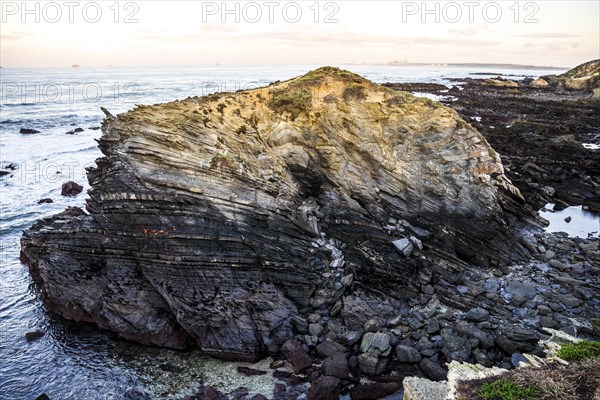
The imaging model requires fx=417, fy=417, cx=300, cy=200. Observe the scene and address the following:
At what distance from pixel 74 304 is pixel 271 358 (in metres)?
9.76

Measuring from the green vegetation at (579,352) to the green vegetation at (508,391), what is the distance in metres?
2.76

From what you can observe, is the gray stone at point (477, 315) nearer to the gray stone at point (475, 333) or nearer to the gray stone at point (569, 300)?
the gray stone at point (475, 333)

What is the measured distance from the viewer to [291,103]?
22.6 meters

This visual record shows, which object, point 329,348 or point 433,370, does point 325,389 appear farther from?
point 433,370

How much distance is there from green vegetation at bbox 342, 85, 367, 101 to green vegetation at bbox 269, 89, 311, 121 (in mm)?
2372

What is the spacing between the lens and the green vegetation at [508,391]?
952 cm

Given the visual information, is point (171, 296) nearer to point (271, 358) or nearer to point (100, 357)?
point (100, 357)

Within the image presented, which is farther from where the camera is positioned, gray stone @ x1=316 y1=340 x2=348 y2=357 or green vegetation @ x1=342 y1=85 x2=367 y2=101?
green vegetation @ x1=342 y1=85 x2=367 y2=101

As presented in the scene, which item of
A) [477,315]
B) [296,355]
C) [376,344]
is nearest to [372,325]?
[376,344]

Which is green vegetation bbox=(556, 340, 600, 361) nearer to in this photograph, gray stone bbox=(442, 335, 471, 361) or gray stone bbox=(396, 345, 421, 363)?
gray stone bbox=(442, 335, 471, 361)

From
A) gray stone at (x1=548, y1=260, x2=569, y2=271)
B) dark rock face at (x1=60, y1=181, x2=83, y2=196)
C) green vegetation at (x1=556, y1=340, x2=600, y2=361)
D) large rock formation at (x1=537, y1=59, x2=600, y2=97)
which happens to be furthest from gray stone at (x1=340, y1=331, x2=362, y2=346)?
large rock formation at (x1=537, y1=59, x2=600, y2=97)

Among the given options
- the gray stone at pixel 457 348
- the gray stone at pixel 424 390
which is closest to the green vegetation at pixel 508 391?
the gray stone at pixel 424 390

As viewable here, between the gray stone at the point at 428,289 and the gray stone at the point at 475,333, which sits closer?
the gray stone at the point at 475,333

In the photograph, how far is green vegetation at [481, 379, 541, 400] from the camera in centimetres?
952
